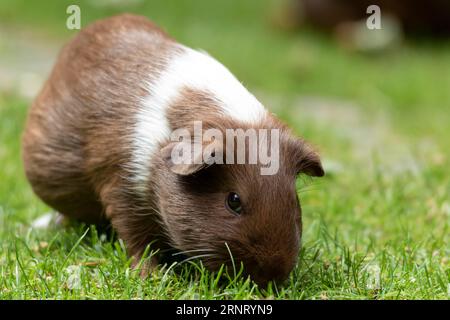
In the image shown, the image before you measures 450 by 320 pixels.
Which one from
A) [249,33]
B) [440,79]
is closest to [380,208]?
[440,79]

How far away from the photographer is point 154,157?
170 inches

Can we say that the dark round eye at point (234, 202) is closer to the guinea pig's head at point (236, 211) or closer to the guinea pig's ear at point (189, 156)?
the guinea pig's head at point (236, 211)

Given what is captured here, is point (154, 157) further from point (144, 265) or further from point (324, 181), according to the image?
point (324, 181)

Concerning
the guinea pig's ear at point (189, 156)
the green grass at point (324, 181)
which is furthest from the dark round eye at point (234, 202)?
the green grass at point (324, 181)

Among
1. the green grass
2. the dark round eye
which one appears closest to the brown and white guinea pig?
the dark round eye

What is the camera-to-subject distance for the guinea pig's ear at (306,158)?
421 centimetres

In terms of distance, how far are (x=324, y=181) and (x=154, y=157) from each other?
9.03 ft

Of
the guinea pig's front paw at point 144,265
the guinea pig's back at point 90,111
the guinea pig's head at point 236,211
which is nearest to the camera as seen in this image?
the guinea pig's head at point 236,211

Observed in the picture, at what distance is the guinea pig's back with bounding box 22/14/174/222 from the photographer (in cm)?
462

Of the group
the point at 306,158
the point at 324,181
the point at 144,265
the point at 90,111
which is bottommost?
the point at 144,265

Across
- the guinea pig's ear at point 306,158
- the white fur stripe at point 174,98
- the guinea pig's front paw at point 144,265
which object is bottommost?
the guinea pig's front paw at point 144,265

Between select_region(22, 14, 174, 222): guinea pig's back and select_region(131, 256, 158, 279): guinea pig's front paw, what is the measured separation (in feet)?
1.78

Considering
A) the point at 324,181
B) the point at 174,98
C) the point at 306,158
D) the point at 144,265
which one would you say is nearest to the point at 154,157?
the point at 174,98

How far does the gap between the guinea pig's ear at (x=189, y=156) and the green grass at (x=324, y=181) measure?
0.58 meters
